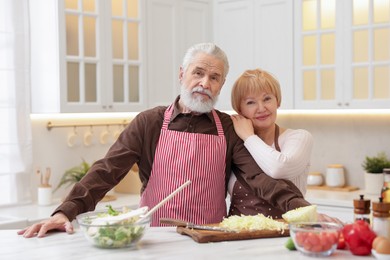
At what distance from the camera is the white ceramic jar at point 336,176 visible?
5105 millimetres

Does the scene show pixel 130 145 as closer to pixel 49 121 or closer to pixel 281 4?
pixel 49 121

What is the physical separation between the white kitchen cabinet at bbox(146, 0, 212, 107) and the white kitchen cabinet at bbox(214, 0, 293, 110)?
0.20 metres

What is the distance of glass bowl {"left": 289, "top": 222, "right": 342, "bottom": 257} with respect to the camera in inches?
80.8

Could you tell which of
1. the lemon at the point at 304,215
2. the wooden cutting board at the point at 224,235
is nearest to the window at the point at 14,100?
the wooden cutting board at the point at 224,235

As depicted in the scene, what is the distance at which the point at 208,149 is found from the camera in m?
3.02

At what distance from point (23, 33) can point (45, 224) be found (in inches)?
90.7

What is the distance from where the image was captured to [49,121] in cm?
484

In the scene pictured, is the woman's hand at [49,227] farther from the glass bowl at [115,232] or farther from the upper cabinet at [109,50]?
the upper cabinet at [109,50]

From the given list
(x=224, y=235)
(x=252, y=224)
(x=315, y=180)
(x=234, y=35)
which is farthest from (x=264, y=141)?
(x=234, y=35)

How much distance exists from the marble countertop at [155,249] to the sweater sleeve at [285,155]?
492 mm

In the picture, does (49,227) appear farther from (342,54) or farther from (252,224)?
(342,54)

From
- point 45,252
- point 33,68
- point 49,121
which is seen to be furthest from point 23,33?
point 45,252

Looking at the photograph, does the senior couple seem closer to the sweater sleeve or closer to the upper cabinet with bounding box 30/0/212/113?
the sweater sleeve

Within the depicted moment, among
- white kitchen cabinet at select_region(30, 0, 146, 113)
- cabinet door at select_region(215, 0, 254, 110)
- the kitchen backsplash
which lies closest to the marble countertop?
white kitchen cabinet at select_region(30, 0, 146, 113)
